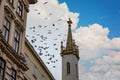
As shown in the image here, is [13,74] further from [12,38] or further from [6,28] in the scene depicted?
[6,28]

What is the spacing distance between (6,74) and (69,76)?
→ 53.5 meters

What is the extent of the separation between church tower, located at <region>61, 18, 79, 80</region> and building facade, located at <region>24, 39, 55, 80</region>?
107ft

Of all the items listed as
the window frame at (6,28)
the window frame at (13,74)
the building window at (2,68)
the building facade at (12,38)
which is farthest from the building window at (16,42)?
the building window at (2,68)

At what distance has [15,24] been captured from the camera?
103 ft

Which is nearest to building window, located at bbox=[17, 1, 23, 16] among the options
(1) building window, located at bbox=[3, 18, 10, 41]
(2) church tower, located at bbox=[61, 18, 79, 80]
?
(1) building window, located at bbox=[3, 18, 10, 41]

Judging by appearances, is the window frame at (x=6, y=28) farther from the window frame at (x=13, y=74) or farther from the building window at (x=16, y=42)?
the window frame at (x=13, y=74)

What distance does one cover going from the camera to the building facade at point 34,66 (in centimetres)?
3866

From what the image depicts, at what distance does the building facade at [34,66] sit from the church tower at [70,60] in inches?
1279

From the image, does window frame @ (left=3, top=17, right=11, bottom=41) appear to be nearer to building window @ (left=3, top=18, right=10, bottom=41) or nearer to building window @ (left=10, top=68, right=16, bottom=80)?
building window @ (left=3, top=18, right=10, bottom=41)

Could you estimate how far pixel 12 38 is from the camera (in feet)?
98.5

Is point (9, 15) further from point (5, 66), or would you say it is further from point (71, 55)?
point (71, 55)

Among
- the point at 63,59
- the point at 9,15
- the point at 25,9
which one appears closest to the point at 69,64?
the point at 63,59

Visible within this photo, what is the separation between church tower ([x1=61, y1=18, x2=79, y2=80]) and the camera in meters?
80.5

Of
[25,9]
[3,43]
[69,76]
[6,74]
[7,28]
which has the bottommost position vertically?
[6,74]
